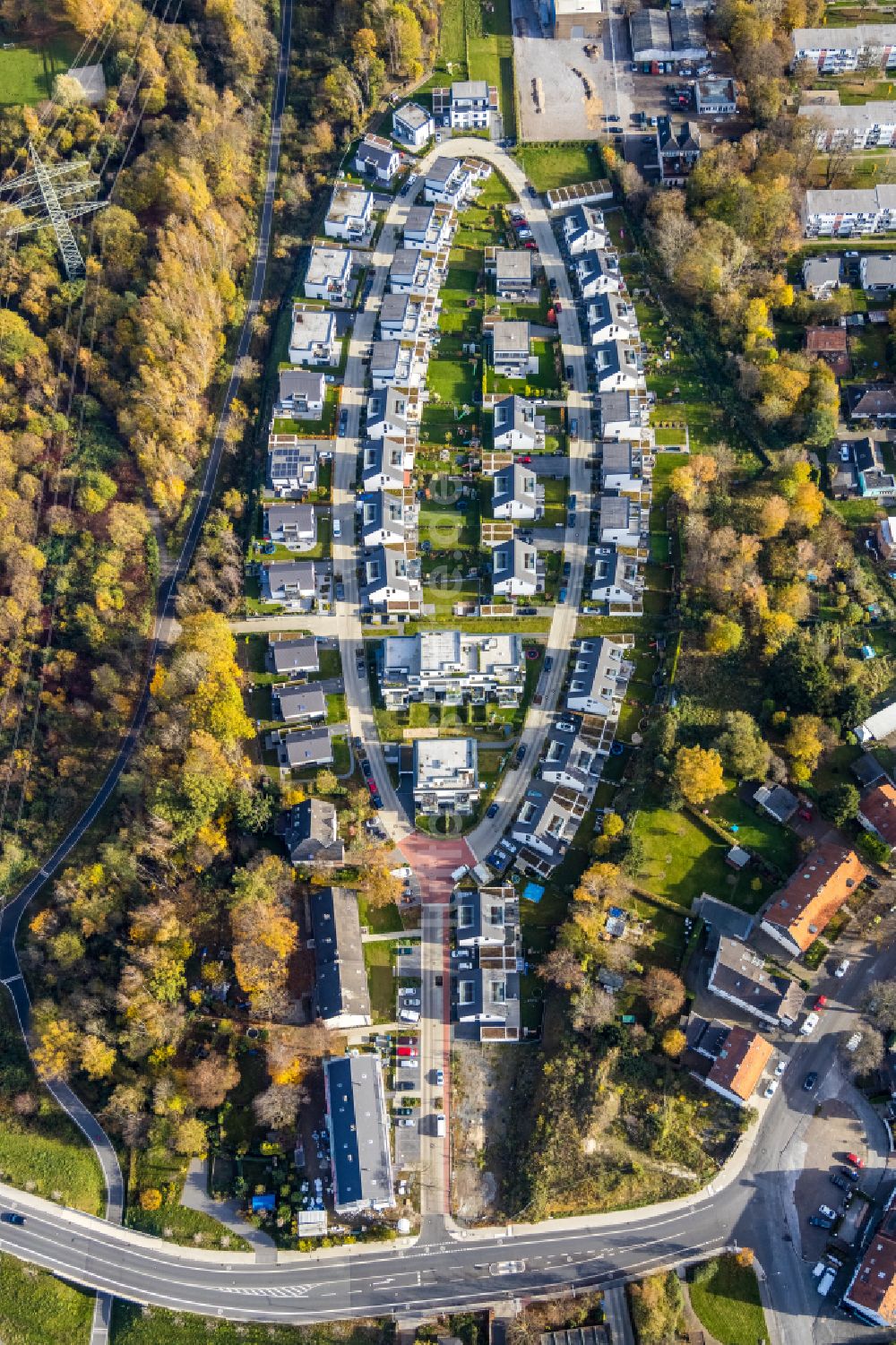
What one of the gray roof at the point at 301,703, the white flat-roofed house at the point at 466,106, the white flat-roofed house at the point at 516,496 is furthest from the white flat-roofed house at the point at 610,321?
the gray roof at the point at 301,703

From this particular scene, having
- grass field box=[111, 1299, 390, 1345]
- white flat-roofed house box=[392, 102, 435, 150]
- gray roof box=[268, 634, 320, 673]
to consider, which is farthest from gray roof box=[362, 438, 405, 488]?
grass field box=[111, 1299, 390, 1345]

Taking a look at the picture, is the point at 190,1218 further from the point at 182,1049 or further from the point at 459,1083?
the point at 459,1083

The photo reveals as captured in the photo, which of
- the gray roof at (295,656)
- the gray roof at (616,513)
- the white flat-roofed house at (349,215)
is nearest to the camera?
the gray roof at (295,656)

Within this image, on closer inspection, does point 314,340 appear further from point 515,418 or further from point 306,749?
point 306,749

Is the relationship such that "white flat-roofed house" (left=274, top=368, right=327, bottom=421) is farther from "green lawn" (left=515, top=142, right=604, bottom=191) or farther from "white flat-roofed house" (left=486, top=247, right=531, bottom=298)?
"green lawn" (left=515, top=142, right=604, bottom=191)

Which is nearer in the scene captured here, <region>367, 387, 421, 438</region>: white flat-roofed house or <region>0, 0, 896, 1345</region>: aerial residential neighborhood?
<region>0, 0, 896, 1345</region>: aerial residential neighborhood

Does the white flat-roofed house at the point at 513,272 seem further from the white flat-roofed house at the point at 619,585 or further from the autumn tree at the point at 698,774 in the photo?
the autumn tree at the point at 698,774
